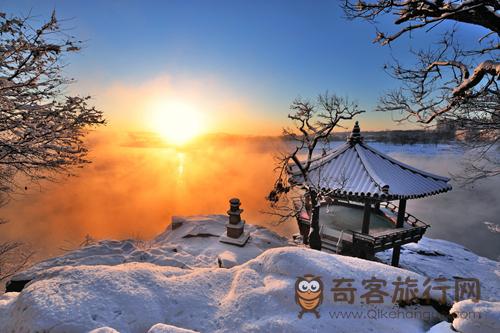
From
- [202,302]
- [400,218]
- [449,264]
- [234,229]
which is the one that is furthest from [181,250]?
[449,264]

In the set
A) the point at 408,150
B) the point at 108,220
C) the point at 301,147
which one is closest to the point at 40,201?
the point at 108,220

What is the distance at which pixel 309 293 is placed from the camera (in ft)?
12.2

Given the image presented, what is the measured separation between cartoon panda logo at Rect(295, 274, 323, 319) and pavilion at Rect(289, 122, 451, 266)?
254 inches

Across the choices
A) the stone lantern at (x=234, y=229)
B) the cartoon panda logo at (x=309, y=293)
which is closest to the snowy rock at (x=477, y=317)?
the cartoon panda logo at (x=309, y=293)

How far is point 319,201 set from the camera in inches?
399

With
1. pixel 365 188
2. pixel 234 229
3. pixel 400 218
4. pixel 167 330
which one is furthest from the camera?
pixel 234 229

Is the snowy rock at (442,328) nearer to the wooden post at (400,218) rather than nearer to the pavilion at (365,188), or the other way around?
the pavilion at (365,188)

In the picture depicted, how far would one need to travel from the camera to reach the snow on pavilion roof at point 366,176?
31.1ft

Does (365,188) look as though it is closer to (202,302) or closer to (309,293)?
(309,293)

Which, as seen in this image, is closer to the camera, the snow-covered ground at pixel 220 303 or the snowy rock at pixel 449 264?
the snow-covered ground at pixel 220 303

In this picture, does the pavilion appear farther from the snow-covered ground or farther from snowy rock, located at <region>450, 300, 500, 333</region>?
snowy rock, located at <region>450, 300, 500, 333</region>

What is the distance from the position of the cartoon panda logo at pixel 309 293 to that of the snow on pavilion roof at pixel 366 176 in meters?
6.45

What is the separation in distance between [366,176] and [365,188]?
88 cm

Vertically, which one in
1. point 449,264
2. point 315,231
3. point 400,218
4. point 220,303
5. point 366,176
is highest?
point 366,176
